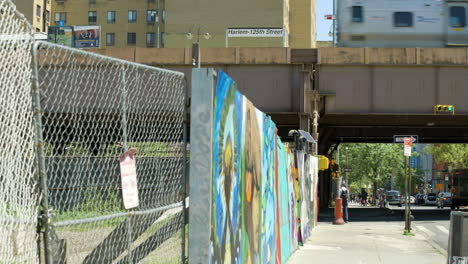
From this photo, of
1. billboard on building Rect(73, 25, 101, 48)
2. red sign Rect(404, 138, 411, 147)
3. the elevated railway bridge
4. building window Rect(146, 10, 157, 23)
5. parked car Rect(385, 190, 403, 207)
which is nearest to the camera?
red sign Rect(404, 138, 411, 147)

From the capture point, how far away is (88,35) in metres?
78.2

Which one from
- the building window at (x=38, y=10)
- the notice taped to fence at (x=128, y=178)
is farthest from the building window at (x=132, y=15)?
the notice taped to fence at (x=128, y=178)

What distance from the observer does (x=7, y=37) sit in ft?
13.1

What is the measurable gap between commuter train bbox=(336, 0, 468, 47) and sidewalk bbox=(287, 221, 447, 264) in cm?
1360

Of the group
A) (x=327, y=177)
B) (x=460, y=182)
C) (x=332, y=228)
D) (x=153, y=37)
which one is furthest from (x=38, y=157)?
(x=153, y=37)

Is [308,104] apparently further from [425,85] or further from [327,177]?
[327,177]

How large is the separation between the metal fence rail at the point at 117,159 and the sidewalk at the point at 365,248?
24.4ft

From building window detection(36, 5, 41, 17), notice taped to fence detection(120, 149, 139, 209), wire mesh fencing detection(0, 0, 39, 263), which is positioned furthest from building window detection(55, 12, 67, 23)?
wire mesh fencing detection(0, 0, 39, 263)

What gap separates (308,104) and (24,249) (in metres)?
27.8

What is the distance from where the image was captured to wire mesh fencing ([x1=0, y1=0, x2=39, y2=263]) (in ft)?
13.1

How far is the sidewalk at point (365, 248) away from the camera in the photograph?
13.8 metres

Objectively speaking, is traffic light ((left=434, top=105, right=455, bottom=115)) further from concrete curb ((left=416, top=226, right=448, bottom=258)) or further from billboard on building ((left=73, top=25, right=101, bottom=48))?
billboard on building ((left=73, top=25, right=101, bottom=48))

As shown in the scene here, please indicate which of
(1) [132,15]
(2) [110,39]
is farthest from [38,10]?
(1) [132,15]

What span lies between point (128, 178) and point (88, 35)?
7610 centimetres
